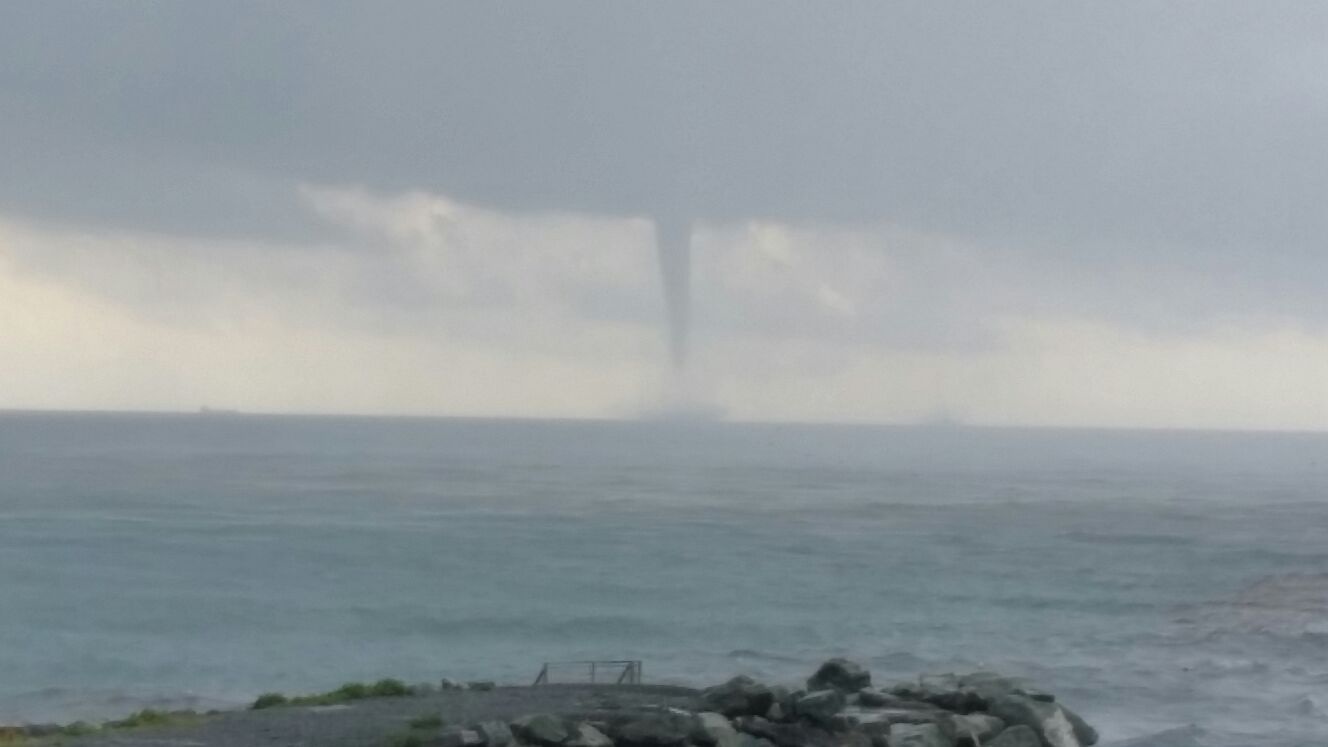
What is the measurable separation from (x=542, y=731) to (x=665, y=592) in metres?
36.9

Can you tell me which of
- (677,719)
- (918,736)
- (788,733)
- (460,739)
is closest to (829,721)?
(788,733)

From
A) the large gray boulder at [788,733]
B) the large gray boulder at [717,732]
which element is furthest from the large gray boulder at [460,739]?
the large gray boulder at [788,733]

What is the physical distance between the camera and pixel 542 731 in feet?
55.6

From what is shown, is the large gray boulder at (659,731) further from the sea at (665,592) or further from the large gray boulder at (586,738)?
the sea at (665,592)

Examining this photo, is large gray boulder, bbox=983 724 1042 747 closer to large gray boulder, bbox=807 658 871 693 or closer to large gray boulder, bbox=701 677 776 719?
large gray boulder, bbox=807 658 871 693

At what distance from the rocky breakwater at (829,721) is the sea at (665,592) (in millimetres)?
7430

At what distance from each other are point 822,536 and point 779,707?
5553 centimetres

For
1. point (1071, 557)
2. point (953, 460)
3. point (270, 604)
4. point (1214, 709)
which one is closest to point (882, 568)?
point (1071, 557)

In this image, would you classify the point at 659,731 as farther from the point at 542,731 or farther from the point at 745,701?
the point at 745,701

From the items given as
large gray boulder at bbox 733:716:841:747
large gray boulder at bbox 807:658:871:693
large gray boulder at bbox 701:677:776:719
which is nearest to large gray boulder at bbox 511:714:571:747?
large gray boulder at bbox 733:716:841:747

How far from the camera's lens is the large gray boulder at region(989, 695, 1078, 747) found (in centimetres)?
2000

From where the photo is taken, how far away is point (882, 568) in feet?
200

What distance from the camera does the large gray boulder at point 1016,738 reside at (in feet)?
62.9

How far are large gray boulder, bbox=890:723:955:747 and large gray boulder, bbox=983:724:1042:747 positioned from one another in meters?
0.69
